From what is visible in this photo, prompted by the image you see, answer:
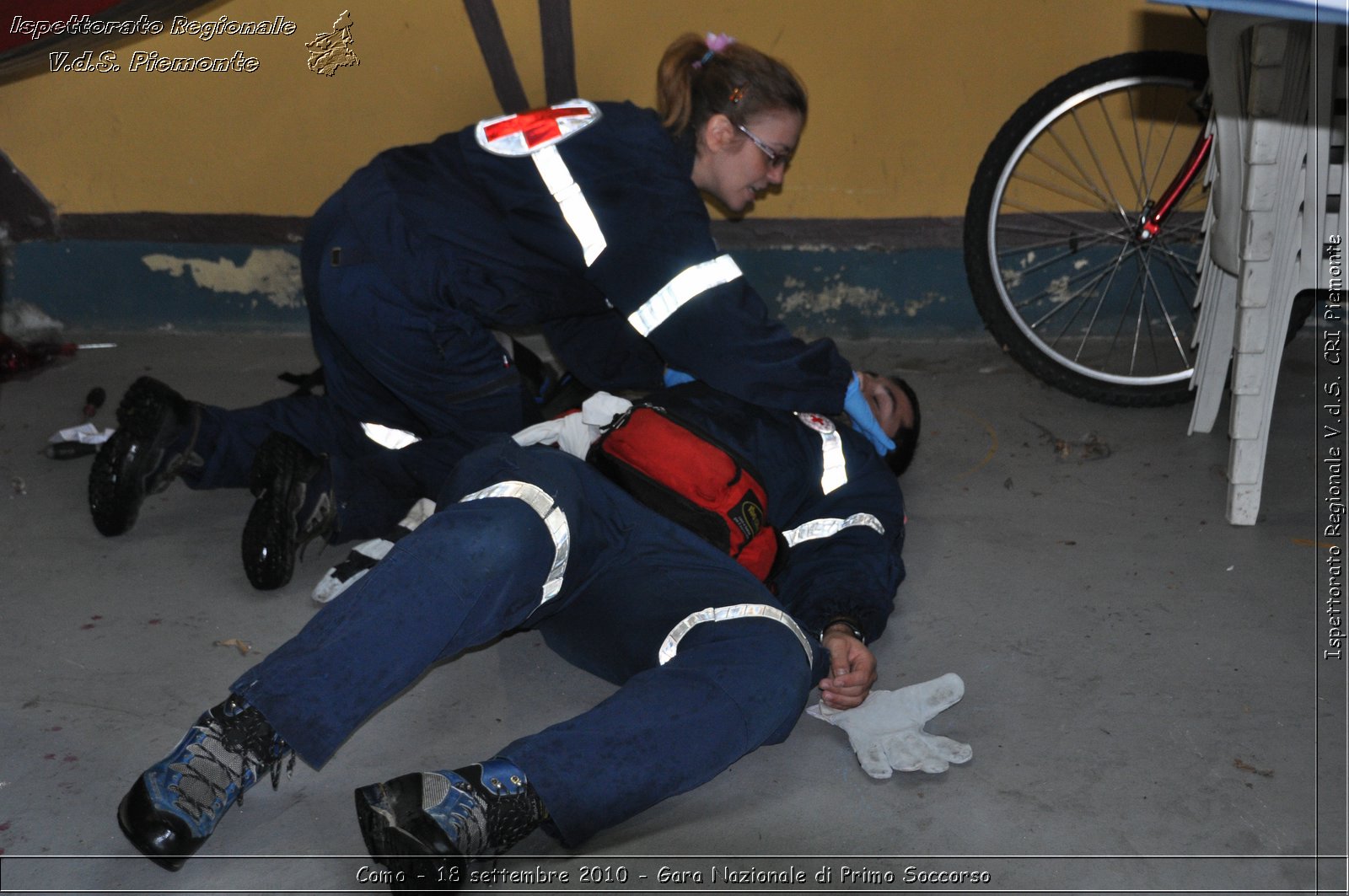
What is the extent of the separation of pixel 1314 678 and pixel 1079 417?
1191mm

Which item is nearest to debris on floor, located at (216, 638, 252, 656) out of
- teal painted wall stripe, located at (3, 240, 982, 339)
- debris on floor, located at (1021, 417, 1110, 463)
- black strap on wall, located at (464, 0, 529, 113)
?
teal painted wall stripe, located at (3, 240, 982, 339)

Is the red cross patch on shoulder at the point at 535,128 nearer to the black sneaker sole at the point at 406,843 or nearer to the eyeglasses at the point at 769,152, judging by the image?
the eyeglasses at the point at 769,152

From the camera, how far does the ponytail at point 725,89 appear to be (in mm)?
2377

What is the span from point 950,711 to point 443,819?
0.94 m

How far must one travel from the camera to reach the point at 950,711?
2.04m

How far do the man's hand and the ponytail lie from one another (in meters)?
1.09

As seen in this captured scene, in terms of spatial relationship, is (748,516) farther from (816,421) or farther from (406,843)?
(406,843)

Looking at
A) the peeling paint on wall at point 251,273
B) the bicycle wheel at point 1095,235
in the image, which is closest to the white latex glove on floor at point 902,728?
the bicycle wheel at point 1095,235

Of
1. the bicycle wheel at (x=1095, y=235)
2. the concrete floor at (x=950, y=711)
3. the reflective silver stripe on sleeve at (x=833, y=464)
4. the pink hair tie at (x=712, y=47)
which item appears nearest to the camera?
the concrete floor at (x=950, y=711)

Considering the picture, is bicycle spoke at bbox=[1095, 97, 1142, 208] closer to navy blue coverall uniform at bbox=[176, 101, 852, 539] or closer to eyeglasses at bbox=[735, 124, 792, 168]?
eyeglasses at bbox=[735, 124, 792, 168]

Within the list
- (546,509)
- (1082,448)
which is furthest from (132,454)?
(1082,448)

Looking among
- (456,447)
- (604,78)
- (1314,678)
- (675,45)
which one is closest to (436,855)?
(456,447)

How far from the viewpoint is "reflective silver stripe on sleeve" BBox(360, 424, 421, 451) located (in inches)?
105

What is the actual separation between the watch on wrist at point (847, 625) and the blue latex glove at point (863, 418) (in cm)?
56
